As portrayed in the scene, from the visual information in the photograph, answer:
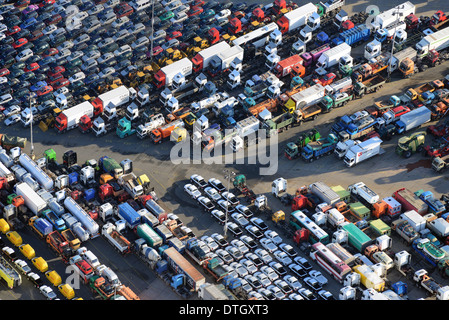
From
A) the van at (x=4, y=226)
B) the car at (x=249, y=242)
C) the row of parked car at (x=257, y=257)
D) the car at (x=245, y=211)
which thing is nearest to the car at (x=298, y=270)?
the row of parked car at (x=257, y=257)

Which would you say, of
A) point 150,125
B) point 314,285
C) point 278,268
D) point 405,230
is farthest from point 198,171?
point 405,230

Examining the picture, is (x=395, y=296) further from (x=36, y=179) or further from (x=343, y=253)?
(x=36, y=179)

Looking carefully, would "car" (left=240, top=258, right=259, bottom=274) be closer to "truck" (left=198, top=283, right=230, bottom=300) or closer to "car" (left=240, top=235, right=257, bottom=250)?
"car" (left=240, top=235, right=257, bottom=250)

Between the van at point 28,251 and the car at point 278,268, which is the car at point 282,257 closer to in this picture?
the car at point 278,268

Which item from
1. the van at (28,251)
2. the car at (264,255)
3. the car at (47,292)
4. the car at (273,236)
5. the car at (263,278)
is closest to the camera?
the car at (47,292)

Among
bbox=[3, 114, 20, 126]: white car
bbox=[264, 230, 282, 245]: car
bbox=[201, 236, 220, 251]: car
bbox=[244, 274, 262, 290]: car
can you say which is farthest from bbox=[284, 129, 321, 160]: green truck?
bbox=[3, 114, 20, 126]: white car
